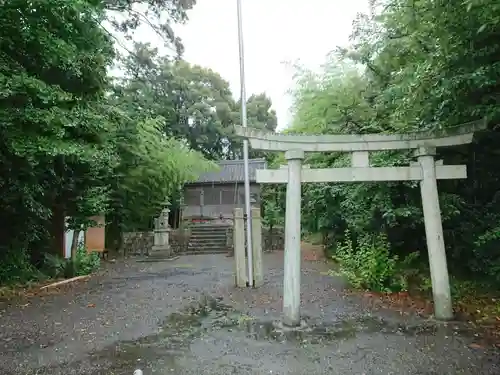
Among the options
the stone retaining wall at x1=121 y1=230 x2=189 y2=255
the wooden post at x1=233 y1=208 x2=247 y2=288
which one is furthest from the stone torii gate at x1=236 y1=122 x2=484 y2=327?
the stone retaining wall at x1=121 y1=230 x2=189 y2=255

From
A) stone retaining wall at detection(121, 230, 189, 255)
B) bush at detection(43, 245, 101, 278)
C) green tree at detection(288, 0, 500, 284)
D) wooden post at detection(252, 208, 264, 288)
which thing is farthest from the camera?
stone retaining wall at detection(121, 230, 189, 255)

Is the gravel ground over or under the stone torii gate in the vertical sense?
under

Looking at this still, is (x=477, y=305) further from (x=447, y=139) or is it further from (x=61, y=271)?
(x=61, y=271)

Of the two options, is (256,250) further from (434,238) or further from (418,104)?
(418,104)

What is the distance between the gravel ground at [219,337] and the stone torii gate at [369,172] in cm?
81

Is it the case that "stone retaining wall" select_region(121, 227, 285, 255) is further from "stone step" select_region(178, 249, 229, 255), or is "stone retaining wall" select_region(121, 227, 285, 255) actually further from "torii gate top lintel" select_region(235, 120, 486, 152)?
"torii gate top lintel" select_region(235, 120, 486, 152)

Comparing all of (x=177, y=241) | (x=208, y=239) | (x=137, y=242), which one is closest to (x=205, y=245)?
(x=208, y=239)

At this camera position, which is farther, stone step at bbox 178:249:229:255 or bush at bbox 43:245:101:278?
stone step at bbox 178:249:229:255

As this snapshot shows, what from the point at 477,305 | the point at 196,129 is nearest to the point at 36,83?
the point at 477,305

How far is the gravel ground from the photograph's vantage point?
4.37m

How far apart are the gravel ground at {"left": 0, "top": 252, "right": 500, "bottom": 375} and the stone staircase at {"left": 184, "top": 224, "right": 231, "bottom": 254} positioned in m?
9.29

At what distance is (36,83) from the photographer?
6.70 metres

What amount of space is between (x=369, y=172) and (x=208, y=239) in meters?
13.9

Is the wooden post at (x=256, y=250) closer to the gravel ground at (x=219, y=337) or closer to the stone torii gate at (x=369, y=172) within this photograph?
the gravel ground at (x=219, y=337)
